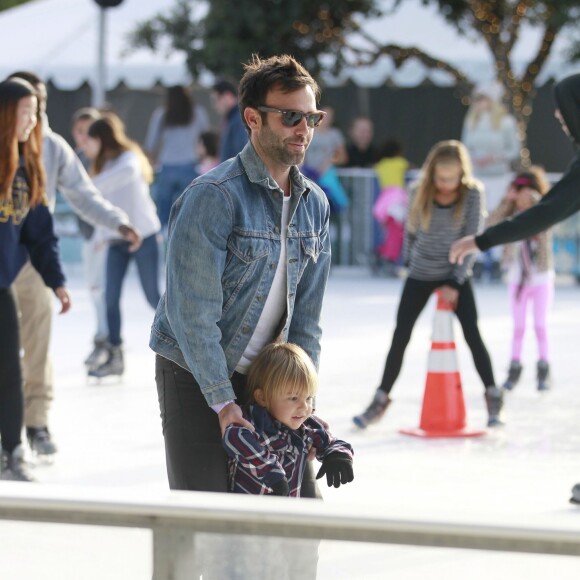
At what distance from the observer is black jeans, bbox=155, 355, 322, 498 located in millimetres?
3393

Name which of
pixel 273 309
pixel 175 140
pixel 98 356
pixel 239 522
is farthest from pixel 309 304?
pixel 175 140

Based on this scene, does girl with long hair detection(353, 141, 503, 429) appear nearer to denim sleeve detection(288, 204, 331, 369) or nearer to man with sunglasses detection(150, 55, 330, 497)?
denim sleeve detection(288, 204, 331, 369)

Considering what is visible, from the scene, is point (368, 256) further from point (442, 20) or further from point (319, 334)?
point (319, 334)

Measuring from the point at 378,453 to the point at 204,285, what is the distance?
3.56m

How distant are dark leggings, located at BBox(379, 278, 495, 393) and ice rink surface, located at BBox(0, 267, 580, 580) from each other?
0.29m

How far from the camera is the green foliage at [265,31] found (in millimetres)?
18484

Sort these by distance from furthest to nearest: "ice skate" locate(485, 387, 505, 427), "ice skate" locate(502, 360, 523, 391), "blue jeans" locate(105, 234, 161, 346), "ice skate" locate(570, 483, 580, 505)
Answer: "blue jeans" locate(105, 234, 161, 346), "ice skate" locate(502, 360, 523, 391), "ice skate" locate(485, 387, 505, 427), "ice skate" locate(570, 483, 580, 505)

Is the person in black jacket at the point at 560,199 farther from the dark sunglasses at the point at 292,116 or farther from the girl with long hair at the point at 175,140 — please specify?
the girl with long hair at the point at 175,140

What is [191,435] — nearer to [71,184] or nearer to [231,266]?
[231,266]

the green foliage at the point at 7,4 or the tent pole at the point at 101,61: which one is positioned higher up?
the green foliage at the point at 7,4

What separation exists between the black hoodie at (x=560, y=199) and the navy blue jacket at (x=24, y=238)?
70.6 inches

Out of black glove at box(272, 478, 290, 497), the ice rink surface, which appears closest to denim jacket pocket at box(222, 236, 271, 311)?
black glove at box(272, 478, 290, 497)

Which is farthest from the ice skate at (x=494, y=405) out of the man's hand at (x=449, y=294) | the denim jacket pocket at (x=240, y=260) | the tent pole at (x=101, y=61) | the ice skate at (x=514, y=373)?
the tent pole at (x=101, y=61)

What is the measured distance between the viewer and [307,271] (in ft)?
11.8
